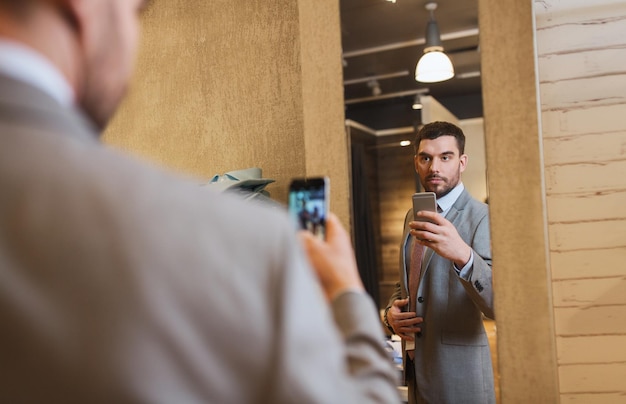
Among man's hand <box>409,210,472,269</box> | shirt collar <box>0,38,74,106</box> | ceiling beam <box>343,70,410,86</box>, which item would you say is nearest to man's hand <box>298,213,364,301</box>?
shirt collar <box>0,38,74,106</box>

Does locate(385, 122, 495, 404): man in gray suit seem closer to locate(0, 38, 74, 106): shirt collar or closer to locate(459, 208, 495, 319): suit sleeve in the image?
locate(459, 208, 495, 319): suit sleeve

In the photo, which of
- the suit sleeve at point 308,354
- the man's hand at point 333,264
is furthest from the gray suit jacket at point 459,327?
the suit sleeve at point 308,354

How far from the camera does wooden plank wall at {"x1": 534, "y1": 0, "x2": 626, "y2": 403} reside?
4.21 feet

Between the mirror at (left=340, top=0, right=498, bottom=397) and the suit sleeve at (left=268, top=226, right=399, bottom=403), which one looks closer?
the suit sleeve at (left=268, top=226, right=399, bottom=403)

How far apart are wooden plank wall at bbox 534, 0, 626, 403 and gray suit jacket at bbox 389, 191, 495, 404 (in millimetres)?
177

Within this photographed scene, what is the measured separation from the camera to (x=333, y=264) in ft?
2.08

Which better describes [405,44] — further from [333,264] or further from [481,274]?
[333,264]

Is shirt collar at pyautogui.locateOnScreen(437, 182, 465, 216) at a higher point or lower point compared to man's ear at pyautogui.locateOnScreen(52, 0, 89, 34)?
lower

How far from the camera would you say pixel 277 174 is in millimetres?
1667

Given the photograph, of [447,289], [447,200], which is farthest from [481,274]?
[447,200]

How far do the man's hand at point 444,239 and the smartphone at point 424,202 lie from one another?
11mm

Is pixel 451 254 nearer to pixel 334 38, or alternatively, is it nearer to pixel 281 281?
pixel 334 38

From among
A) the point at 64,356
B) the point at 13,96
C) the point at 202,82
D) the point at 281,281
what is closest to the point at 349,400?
the point at 281,281

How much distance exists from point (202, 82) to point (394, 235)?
856 mm
